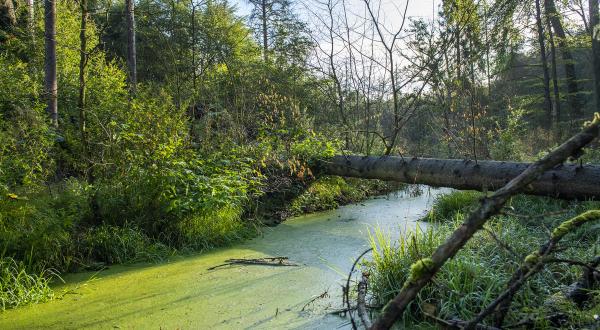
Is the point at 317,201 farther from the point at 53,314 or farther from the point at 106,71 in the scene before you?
the point at 106,71

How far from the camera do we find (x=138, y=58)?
13992mm

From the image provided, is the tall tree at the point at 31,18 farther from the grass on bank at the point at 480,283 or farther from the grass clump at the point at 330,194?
the grass on bank at the point at 480,283

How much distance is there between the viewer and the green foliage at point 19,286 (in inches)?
125

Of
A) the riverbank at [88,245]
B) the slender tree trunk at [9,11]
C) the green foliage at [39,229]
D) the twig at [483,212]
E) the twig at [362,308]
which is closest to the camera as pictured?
the twig at [483,212]

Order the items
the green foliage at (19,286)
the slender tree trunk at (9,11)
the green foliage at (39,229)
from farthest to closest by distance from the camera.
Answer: the slender tree trunk at (9,11)
the green foliage at (39,229)
the green foliage at (19,286)

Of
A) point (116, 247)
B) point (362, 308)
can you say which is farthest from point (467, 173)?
point (116, 247)

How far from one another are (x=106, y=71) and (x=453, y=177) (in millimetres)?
8494

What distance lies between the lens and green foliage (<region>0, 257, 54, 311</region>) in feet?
10.4

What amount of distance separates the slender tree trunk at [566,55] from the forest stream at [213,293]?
9.37 m

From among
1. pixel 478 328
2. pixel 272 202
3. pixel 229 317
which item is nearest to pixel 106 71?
pixel 272 202

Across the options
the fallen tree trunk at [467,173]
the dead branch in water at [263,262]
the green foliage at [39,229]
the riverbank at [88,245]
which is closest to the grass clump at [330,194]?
the fallen tree trunk at [467,173]

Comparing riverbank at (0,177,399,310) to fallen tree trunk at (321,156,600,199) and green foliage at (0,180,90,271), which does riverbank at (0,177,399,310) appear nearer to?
green foliage at (0,180,90,271)

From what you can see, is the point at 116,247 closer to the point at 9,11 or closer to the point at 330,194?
the point at 330,194

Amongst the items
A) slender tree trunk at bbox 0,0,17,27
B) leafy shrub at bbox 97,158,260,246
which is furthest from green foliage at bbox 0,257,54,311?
slender tree trunk at bbox 0,0,17,27
